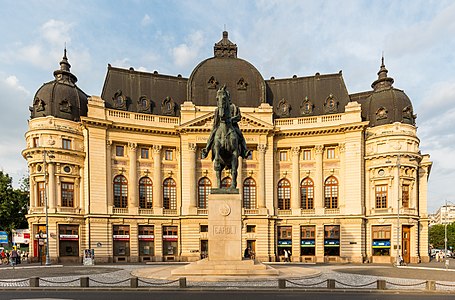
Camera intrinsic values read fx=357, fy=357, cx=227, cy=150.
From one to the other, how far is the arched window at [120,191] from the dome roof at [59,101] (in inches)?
437

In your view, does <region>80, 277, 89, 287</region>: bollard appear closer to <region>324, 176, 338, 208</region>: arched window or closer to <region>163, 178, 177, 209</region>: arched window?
<region>163, 178, 177, 209</region>: arched window

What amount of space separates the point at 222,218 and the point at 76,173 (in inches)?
1381

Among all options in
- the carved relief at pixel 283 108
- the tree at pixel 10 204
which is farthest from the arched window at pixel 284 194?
the tree at pixel 10 204

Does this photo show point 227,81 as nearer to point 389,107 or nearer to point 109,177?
point 109,177

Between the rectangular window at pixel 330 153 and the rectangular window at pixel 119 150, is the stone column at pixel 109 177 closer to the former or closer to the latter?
the rectangular window at pixel 119 150

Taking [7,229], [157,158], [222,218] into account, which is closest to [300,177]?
[157,158]

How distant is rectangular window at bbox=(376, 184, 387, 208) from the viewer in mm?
53438

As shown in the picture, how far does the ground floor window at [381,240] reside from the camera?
172ft

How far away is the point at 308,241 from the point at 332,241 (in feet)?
11.7

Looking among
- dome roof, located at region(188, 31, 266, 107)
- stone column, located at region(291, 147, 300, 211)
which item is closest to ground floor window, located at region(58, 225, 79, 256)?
dome roof, located at region(188, 31, 266, 107)

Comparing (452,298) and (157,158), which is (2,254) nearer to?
(157,158)

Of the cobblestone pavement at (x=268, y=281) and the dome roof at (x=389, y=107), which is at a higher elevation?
the dome roof at (x=389, y=107)

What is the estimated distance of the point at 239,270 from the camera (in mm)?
24000

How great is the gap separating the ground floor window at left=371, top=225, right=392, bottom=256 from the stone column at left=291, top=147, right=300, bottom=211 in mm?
11682
